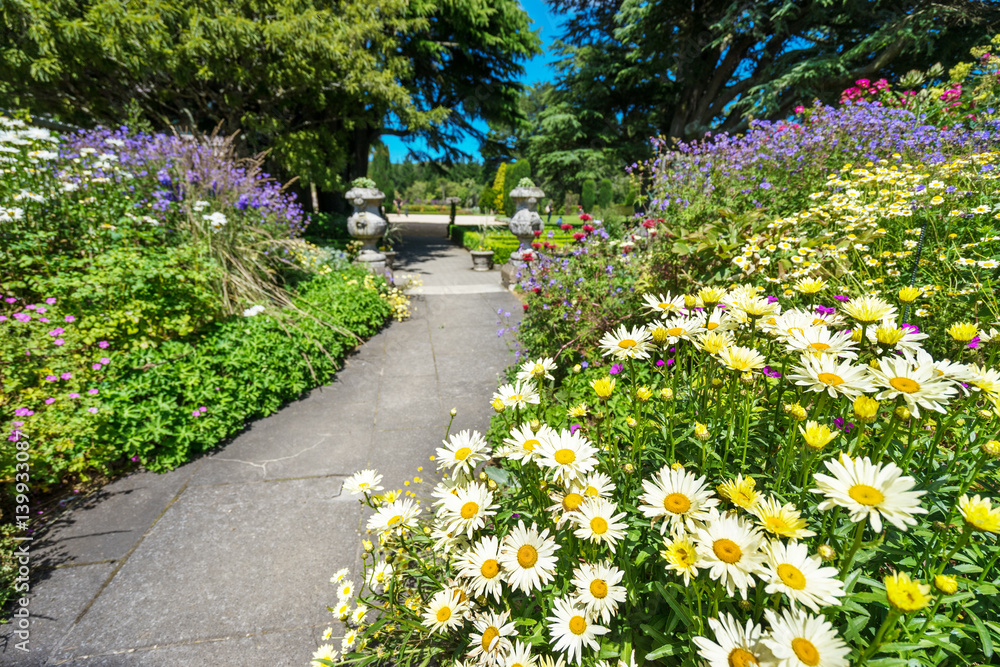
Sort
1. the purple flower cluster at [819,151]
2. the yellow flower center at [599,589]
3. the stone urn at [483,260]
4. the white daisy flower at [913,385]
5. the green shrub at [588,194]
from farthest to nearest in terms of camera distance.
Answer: the green shrub at [588,194]
the stone urn at [483,260]
the purple flower cluster at [819,151]
the yellow flower center at [599,589]
the white daisy flower at [913,385]

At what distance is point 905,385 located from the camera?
0.89 metres

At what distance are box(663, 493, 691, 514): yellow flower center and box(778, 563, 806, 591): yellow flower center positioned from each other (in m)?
0.19

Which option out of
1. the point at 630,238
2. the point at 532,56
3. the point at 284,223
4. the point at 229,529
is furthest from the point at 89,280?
the point at 532,56

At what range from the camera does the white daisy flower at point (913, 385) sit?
2.78 feet

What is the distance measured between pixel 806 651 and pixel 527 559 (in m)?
0.59

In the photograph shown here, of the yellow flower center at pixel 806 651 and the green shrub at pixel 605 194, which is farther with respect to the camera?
the green shrub at pixel 605 194

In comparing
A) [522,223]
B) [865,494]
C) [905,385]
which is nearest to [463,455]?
[865,494]

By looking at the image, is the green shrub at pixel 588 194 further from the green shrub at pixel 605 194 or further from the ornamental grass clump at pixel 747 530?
the ornamental grass clump at pixel 747 530

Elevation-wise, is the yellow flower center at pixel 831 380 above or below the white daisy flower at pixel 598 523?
above

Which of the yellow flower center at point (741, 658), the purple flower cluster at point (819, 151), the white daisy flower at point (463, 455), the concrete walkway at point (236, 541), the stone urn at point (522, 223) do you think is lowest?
the concrete walkway at point (236, 541)

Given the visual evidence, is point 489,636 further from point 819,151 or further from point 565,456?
point 819,151

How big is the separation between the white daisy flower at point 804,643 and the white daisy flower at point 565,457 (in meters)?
0.46

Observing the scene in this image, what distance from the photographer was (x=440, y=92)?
40.9ft

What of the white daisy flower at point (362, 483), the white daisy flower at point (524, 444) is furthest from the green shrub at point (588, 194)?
the white daisy flower at point (524, 444)
